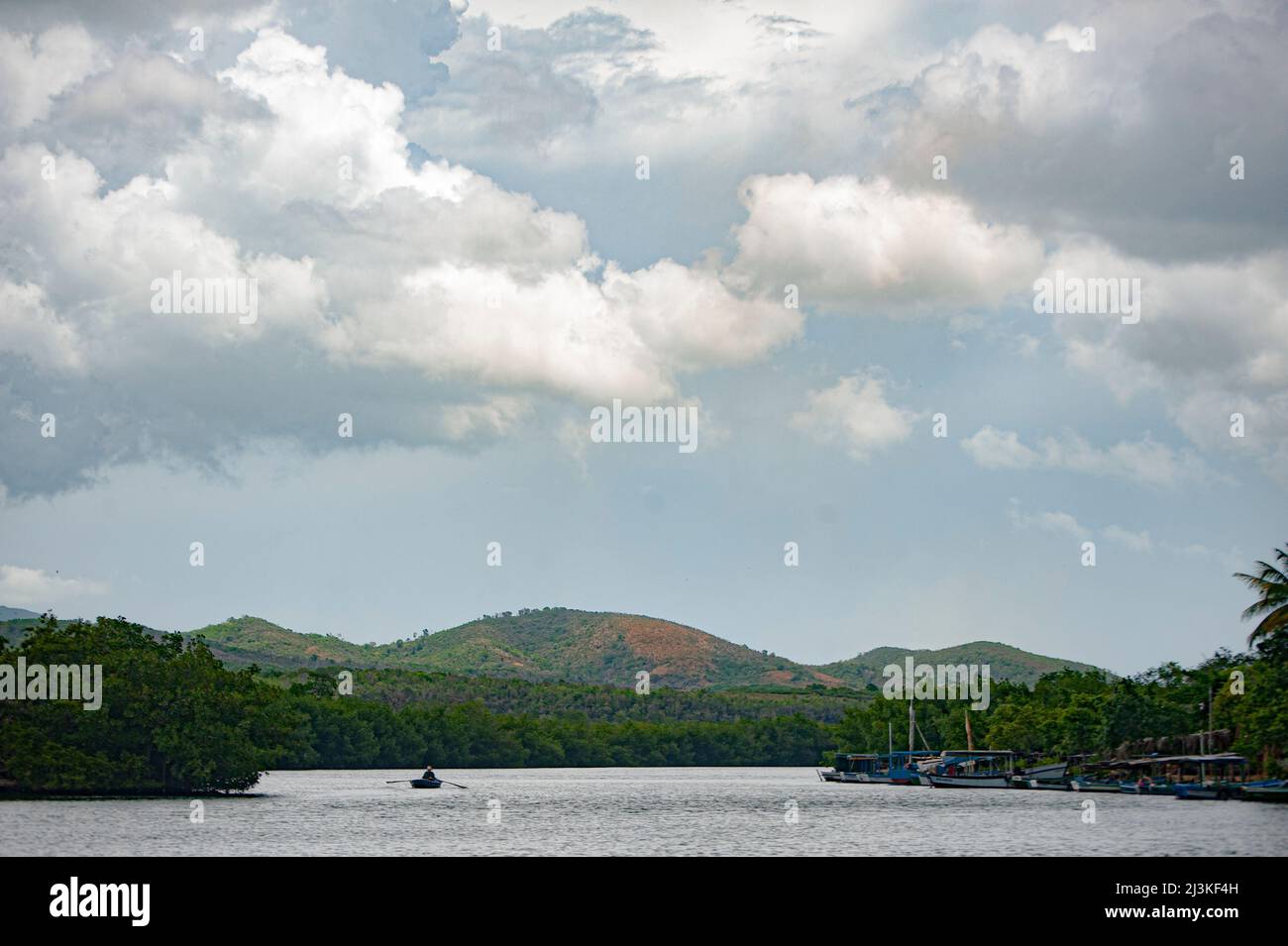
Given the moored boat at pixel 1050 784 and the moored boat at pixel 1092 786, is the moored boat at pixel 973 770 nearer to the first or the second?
the moored boat at pixel 1050 784

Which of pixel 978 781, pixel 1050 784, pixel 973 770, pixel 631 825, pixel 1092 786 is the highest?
pixel 631 825

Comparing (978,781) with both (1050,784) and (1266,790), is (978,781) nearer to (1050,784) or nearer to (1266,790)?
(1050,784)

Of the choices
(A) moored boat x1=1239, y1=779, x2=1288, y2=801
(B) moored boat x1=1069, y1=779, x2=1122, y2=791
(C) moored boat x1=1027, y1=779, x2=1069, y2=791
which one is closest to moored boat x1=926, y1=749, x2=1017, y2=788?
(C) moored boat x1=1027, y1=779, x2=1069, y2=791

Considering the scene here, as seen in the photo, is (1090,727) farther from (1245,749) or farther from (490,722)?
(490,722)

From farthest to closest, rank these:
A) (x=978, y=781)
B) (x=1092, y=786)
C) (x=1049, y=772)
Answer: (x=978, y=781), (x=1049, y=772), (x=1092, y=786)

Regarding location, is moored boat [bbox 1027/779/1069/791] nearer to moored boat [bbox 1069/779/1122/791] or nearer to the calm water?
moored boat [bbox 1069/779/1122/791]

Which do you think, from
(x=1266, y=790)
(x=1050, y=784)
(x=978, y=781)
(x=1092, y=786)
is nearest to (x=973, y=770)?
(x=978, y=781)

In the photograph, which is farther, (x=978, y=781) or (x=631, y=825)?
(x=978, y=781)

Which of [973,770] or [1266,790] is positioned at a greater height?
[1266,790]
